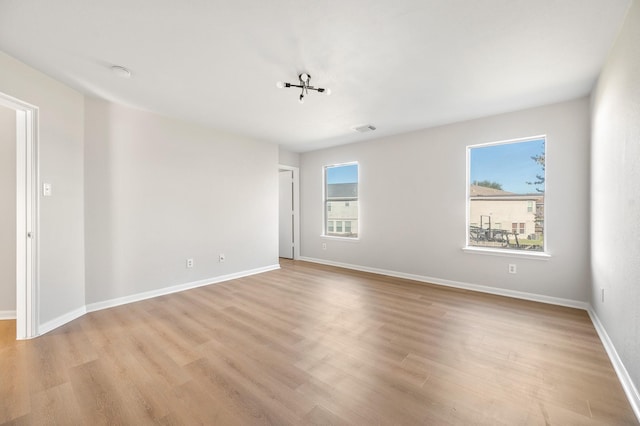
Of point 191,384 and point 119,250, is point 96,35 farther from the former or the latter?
point 191,384

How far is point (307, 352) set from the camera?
7.43ft

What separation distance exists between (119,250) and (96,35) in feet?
8.15

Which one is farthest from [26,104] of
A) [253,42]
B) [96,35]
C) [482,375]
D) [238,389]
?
[482,375]

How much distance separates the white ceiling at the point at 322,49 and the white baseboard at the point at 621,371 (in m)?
2.47

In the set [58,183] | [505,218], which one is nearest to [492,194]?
[505,218]

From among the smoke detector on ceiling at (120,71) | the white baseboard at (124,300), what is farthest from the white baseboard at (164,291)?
the smoke detector on ceiling at (120,71)

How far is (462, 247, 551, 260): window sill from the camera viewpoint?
346 centimetres

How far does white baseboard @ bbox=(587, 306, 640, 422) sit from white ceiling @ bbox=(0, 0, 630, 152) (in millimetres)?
2473

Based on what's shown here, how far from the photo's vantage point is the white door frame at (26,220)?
250 cm

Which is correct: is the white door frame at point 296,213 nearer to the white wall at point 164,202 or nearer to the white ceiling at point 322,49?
the white wall at point 164,202

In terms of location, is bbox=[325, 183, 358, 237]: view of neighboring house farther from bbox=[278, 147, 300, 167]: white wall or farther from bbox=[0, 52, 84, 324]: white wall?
bbox=[0, 52, 84, 324]: white wall

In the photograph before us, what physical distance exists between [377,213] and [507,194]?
82.0 inches

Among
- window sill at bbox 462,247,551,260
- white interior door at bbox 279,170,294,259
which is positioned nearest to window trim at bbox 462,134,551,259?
window sill at bbox 462,247,551,260

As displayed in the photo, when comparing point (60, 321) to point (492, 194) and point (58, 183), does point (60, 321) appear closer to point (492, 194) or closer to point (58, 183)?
point (58, 183)
